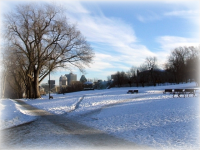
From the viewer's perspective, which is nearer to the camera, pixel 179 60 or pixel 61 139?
pixel 61 139

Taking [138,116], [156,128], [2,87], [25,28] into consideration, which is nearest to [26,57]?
[25,28]

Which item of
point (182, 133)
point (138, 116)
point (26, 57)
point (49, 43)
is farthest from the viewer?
point (26, 57)

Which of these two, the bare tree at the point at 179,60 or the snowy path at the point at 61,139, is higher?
the bare tree at the point at 179,60

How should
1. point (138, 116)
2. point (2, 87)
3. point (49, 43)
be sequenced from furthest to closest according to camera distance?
point (2, 87) → point (49, 43) → point (138, 116)

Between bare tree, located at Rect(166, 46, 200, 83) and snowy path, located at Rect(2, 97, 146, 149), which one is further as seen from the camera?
bare tree, located at Rect(166, 46, 200, 83)

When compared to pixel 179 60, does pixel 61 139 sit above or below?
below

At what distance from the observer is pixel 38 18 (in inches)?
1240

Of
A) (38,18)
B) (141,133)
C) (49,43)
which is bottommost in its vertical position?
(141,133)

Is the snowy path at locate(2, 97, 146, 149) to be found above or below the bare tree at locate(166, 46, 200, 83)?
below

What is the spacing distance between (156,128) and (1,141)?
6554 mm

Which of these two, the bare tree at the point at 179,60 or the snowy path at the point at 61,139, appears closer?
the snowy path at the point at 61,139

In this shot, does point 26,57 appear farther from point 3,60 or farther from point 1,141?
point 1,141

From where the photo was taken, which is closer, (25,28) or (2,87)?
(25,28)

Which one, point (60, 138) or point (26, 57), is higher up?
point (26, 57)
